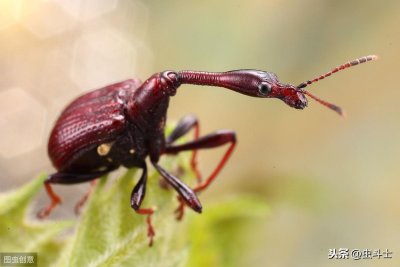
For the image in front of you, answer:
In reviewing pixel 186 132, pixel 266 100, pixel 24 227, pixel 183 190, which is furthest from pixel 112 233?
pixel 266 100

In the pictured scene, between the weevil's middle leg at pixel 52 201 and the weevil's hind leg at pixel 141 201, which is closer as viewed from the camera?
the weevil's hind leg at pixel 141 201

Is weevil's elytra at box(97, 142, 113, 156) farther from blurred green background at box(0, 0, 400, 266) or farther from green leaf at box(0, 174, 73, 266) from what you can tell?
green leaf at box(0, 174, 73, 266)

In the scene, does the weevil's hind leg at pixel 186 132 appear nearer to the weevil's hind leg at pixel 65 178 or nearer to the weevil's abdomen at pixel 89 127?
the weevil's abdomen at pixel 89 127

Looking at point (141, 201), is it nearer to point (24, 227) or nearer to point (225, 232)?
point (24, 227)

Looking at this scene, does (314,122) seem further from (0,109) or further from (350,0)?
(0,109)

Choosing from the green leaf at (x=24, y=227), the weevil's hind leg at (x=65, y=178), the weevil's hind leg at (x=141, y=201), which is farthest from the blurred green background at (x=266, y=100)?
the green leaf at (x=24, y=227)

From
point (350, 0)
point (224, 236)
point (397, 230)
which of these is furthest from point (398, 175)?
point (350, 0)
